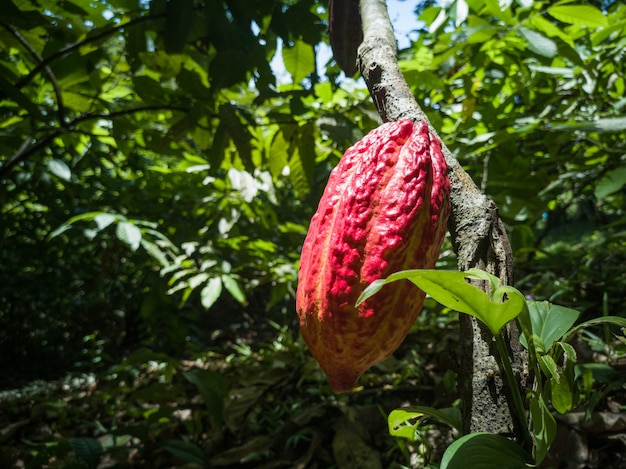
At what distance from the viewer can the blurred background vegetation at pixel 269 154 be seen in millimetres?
1249

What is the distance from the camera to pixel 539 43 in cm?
122

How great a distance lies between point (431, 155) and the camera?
1.79ft

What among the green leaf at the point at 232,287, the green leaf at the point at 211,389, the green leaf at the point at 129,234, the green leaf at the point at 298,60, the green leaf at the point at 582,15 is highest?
the green leaf at the point at 298,60

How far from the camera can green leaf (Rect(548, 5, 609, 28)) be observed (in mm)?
1274

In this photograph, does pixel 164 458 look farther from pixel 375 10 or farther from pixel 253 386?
pixel 375 10

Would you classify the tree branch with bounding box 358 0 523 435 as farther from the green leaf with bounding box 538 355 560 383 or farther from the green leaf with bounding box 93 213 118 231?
the green leaf with bounding box 93 213 118 231

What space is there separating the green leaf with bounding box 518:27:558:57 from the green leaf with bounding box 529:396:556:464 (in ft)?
3.59

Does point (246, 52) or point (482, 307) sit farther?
point (246, 52)

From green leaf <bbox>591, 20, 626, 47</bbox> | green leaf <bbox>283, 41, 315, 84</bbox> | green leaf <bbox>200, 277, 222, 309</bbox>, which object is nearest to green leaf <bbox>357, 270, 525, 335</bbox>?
green leaf <bbox>283, 41, 315, 84</bbox>

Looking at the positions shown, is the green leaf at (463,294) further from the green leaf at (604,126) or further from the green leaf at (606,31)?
the green leaf at (606,31)

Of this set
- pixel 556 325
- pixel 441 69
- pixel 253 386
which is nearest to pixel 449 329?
pixel 253 386

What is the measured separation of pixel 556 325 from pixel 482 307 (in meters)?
0.15

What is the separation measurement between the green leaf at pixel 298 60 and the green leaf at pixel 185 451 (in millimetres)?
Result: 1153

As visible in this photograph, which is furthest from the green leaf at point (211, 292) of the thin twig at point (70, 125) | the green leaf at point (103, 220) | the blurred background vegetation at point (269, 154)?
the thin twig at point (70, 125)
